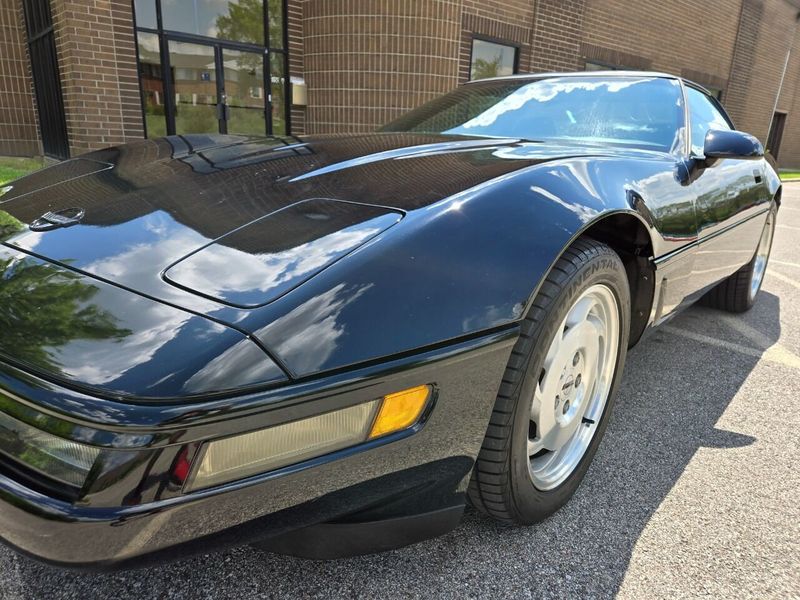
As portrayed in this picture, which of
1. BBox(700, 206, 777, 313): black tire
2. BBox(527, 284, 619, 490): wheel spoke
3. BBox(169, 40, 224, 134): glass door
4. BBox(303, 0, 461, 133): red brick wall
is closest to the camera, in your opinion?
BBox(527, 284, 619, 490): wheel spoke

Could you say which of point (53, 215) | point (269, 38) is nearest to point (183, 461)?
point (53, 215)

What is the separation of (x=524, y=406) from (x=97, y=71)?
265 inches

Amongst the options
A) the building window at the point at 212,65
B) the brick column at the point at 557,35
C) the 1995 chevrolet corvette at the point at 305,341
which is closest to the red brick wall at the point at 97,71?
the building window at the point at 212,65

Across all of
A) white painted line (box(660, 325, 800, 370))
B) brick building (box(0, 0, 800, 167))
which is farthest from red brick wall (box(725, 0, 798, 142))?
white painted line (box(660, 325, 800, 370))

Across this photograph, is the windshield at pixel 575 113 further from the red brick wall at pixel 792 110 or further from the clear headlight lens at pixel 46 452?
the red brick wall at pixel 792 110

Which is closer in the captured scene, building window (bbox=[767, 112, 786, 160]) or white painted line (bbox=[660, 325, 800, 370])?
white painted line (bbox=[660, 325, 800, 370])

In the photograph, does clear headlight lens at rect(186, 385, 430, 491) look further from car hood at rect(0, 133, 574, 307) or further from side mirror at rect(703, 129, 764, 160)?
side mirror at rect(703, 129, 764, 160)

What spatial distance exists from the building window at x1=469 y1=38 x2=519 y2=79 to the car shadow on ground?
748cm

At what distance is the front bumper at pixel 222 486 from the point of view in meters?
0.90

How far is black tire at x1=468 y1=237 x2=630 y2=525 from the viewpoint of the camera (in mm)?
1324

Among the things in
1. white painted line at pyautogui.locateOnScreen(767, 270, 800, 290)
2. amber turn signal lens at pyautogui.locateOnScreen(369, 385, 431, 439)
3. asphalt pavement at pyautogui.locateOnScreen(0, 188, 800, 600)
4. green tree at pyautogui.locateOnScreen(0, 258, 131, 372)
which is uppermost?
green tree at pyautogui.locateOnScreen(0, 258, 131, 372)

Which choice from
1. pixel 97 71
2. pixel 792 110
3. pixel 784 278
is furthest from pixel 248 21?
pixel 792 110

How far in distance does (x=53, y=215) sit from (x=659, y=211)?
1920 mm

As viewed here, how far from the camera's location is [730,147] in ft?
7.91
